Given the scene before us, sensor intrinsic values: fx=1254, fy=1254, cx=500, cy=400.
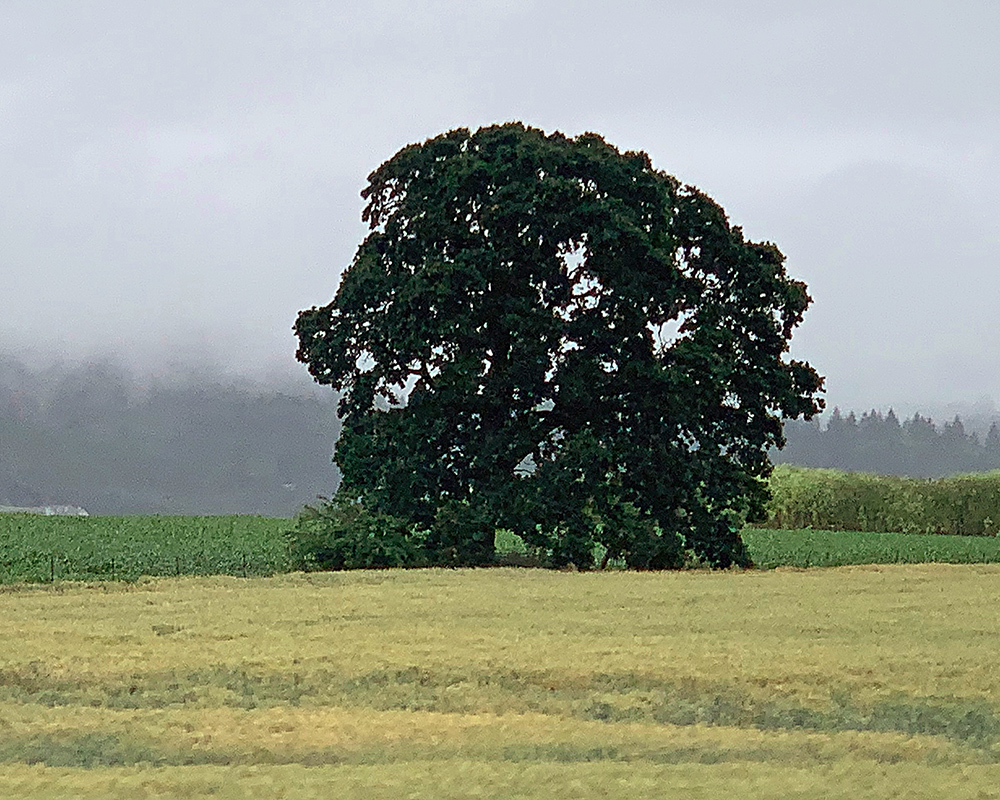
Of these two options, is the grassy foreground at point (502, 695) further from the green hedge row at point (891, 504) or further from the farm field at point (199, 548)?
the green hedge row at point (891, 504)

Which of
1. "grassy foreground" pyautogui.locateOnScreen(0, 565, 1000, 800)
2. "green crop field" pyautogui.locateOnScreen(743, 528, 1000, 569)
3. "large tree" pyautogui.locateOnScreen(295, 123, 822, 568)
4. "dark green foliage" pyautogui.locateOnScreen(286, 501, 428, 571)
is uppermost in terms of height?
"large tree" pyautogui.locateOnScreen(295, 123, 822, 568)

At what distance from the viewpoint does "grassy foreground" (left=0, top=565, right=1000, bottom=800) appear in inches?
135

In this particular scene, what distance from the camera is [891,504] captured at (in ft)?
95.8

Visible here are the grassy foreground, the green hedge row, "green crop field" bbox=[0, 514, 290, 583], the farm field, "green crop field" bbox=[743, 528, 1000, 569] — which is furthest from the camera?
the green hedge row

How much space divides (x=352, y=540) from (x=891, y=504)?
19734 millimetres

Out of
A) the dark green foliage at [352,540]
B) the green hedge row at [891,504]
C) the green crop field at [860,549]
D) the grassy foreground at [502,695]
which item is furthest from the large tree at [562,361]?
the green hedge row at [891,504]

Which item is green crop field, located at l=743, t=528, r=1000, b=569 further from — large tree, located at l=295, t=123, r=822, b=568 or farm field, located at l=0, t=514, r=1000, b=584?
large tree, located at l=295, t=123, r=822, b=568

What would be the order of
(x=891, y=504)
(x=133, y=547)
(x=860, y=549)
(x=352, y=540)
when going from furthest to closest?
(x=891, y=504) → (x=860, y=549) → (x=133, y=547) → (x=352, y=540)

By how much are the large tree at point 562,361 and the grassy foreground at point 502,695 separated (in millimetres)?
4901

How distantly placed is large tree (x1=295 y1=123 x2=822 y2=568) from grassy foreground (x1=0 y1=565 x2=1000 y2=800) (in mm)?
4901

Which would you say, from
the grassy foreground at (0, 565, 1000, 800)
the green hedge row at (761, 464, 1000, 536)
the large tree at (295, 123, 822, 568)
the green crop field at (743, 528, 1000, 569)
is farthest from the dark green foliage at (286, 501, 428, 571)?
the green hedge row at (761, 464, 1000, 536)

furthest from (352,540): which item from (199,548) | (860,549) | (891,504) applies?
(891,504)

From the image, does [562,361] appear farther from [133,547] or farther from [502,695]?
[502,695]

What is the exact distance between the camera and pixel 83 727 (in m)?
4.18
